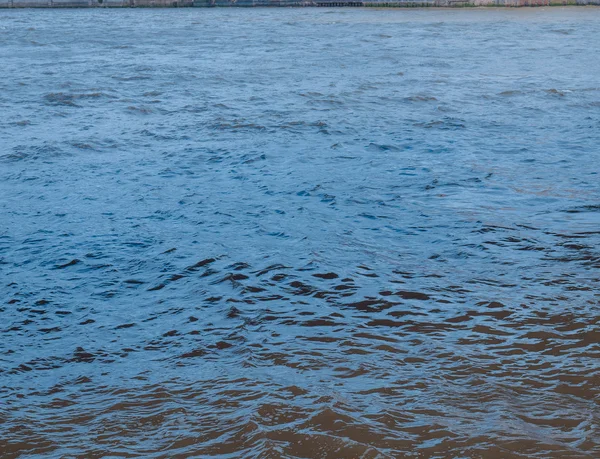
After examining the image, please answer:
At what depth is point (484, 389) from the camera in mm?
3699

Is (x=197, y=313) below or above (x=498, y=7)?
below

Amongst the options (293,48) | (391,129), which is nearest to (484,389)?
(391,129)

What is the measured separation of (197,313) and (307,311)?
0.70 metres

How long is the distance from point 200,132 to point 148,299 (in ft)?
17.8

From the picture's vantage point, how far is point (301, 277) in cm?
522

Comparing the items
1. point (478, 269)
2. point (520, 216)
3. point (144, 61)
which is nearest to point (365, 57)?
point (144, 61)

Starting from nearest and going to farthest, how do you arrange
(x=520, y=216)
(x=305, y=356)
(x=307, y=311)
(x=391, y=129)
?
(x=305, y=356) → (x=307, y=311) → (x=520, y=216) → (x=391, y=129)

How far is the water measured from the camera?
11.4 feet

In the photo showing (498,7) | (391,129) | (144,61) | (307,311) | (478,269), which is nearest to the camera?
(307,311)

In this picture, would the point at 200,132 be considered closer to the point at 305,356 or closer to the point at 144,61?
the point at 305,356

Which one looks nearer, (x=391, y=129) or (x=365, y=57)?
(x=391, y=129)

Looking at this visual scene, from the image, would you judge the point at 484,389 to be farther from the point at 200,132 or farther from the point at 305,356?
the point at 200,132

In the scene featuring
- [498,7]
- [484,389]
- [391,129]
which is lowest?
[484,389]

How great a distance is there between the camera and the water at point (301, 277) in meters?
3.47
